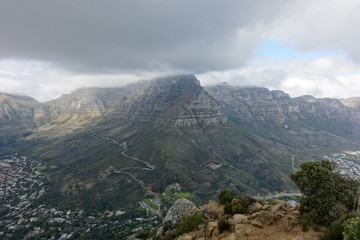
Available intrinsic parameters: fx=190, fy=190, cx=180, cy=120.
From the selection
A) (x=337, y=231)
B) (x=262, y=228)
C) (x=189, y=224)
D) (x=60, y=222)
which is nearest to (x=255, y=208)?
(x=262, y=228)

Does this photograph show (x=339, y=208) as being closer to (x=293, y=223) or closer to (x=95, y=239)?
(x=293, y=223)

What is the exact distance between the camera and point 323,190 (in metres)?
28.8

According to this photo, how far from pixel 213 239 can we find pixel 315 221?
15.2 metres

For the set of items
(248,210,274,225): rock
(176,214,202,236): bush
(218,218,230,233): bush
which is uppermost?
(248,210,274,225): rock

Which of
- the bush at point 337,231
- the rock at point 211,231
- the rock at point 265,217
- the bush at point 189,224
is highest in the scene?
the bush at point 337,231

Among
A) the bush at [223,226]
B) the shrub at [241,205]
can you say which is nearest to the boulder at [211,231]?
the bush at [223,226]

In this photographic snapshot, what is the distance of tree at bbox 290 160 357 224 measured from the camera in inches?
1079

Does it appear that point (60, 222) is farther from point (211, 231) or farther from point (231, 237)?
point (231, 237)

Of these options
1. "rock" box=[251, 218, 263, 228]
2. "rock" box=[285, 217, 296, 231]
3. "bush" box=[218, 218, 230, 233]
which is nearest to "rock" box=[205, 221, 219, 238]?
"bush" box=[218, 218, 230, 233]

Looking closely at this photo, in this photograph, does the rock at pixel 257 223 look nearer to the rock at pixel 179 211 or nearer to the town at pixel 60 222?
the rock at pixel 179 211

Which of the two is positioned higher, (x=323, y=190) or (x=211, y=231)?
(x=323, y=190)

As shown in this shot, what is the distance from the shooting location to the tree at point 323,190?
27.4 metres

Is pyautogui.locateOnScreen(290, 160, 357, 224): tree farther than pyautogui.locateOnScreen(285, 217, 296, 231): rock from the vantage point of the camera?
No

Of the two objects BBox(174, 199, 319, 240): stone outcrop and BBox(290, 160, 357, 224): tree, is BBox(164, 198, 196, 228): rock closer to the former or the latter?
BBox(174, 199, 319, 240): stone outcrop
